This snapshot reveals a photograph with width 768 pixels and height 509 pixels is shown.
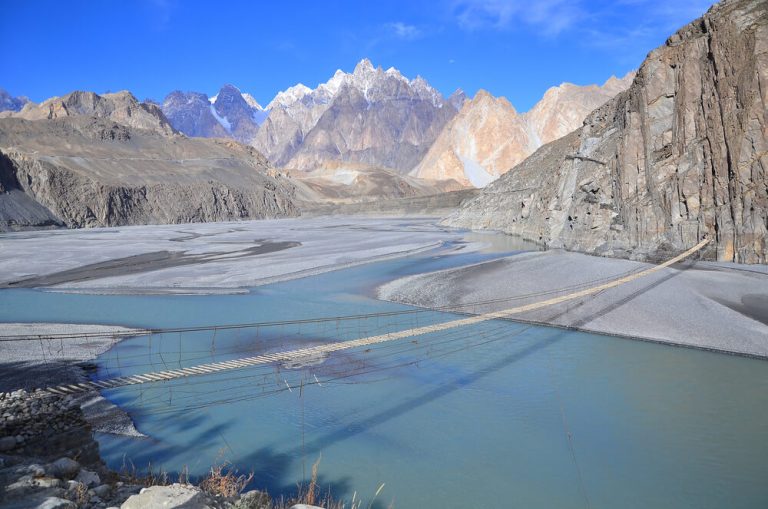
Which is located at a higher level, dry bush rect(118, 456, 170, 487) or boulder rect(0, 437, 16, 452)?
boulder rect(0, 437, 16, 452)

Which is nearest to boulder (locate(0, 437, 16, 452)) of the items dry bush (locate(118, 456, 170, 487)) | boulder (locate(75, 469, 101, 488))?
dry bush (locate(118, 456, 170, 487))

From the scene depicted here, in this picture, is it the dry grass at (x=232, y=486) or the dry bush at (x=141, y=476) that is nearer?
the dry grass at (x=232, y=486)

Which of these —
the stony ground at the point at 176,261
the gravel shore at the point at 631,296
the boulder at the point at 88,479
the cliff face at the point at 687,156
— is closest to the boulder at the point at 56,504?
the boulder at the point at 88,479

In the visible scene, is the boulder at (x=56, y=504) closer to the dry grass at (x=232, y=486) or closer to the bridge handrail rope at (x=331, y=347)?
the dry grass at (x=232, y=486)

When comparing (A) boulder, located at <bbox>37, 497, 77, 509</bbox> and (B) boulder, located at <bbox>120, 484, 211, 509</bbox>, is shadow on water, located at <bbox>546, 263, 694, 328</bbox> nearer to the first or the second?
(B) boulder, located at <bbox>120, 484, 211, 509</bbox>

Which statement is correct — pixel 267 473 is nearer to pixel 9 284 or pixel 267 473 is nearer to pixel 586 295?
pixel 586 295

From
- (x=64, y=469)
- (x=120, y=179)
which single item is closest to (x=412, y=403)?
(x=64, y=469)

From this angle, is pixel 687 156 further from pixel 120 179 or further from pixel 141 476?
pixel 120 179
